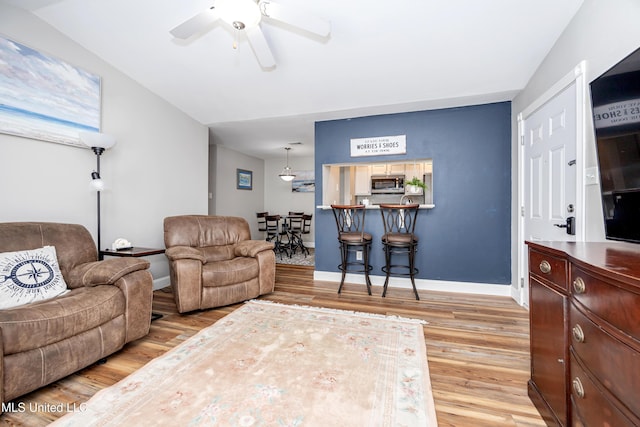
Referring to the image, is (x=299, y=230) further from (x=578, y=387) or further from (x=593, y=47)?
(x=578, y=387)

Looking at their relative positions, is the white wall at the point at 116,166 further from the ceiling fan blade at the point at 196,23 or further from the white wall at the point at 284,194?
the white wall at the point at 284,194

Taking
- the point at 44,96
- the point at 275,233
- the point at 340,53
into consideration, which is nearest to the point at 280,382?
the point at 340,53

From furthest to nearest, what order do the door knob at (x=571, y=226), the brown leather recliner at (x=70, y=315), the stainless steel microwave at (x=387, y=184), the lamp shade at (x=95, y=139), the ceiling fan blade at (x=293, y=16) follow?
the stainless steel microwave at (x=387, y=184) → the lamp shade at (x=95, y=139) → the door knob at (x=571, y=226) → the ceiling fan blade at (x=293, y=16) → the brown leather recliner at (x=70, y=315)

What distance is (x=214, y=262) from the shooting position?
2887 millimetres

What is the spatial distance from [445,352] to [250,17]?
8.78 feet

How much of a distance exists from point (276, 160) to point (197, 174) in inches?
136

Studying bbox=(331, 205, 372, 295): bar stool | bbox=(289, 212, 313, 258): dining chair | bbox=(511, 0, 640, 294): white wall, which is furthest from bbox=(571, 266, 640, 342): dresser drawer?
bbox=(289, 212, 313, 258): dining chair

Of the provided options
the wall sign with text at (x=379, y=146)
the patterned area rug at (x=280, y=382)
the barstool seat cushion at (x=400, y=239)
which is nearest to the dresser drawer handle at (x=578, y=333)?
the patterned area rug at (x=280, y=382)

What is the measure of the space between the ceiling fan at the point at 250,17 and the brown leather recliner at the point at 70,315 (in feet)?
6.03

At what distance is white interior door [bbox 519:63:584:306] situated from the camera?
71.6 inches

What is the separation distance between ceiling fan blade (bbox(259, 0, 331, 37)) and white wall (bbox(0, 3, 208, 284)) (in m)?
2.21

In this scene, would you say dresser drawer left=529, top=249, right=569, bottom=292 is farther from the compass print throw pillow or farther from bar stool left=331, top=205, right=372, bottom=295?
the compass print throw pillow

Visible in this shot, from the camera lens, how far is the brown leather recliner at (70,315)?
1349 millimetres

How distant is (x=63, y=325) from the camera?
59.6 inches
